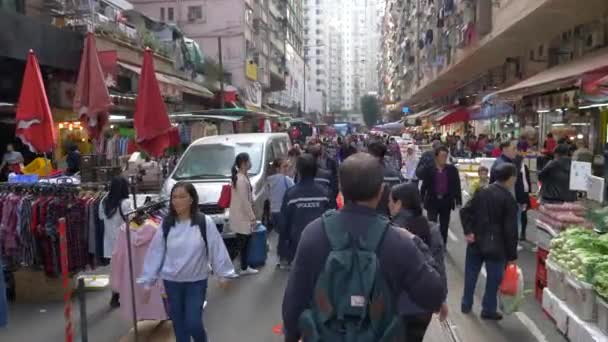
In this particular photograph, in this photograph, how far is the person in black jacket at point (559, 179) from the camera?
991 cm

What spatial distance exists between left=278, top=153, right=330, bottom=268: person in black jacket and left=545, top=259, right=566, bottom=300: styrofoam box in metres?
2.48

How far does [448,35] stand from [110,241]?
28476mm

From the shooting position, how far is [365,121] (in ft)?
434

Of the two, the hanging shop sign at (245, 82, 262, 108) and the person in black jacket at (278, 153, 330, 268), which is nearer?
the person in black jacket at (278, 153, 330, 268)

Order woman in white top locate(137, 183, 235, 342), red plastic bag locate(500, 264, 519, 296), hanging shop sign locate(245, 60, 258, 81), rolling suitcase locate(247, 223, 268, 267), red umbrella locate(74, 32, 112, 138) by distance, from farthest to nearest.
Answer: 1. hanging shop sign locate(245, 60, 258, 81)
2. rolling suitcase locate(247, 223, 268, 267)
3. red umbrella locate(74, 32, 112, 138)
4. red plastic bag locate(500, 264, 519, 296)
5. woman in white top locate(137, 183, 235, 342)

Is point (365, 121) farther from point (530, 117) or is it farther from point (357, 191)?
point (357, 191)

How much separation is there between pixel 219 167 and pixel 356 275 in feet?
30.7

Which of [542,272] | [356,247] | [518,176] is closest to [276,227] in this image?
[518,176]

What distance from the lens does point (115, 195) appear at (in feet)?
24.0

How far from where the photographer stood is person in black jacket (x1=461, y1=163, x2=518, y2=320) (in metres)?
6.35

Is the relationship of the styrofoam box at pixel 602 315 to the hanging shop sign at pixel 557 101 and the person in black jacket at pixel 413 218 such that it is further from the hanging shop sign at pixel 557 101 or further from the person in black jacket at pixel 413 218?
the hanging shop sign at pixel 557 101

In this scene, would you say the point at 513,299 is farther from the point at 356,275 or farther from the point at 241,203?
the point at 356,275

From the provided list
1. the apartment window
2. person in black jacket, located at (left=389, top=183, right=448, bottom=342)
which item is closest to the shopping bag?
person in black jacket, located at (left=389, top=183, right=448, bottom=342)

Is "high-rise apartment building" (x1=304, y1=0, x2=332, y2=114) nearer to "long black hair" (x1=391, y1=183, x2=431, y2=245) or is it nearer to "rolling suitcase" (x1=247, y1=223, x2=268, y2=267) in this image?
"rolling suitcase" (x1=247, y1=223, x2=268, y2=267)
